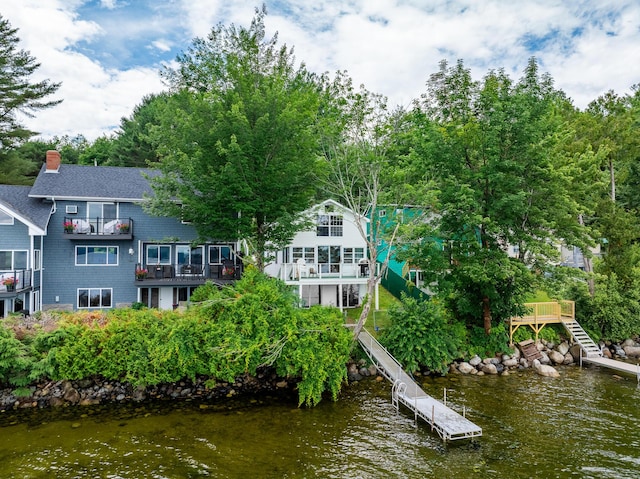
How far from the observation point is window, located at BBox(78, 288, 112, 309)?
2430cm

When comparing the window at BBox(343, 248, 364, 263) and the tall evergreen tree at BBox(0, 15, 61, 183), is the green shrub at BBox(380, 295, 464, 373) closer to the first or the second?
the window at BBox(343, 248, 364, 263)

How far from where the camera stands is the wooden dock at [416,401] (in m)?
13.5

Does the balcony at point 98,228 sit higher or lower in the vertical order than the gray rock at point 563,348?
higher

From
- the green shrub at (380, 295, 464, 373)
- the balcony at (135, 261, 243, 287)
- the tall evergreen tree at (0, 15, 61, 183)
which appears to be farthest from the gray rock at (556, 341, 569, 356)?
the tall evergreen tree at (0, 15, 61, 183)

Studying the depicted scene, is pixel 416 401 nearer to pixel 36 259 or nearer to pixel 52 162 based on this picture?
pixel 36 259

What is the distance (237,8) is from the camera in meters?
21.7

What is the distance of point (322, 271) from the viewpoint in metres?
25.0

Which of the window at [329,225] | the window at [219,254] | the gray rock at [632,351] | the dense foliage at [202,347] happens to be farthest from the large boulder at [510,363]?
the window at [219,254]

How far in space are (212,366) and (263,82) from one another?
14.7 meters

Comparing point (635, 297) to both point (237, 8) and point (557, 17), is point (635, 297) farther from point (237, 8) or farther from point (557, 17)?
point (237, 8)

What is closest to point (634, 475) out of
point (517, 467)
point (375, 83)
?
point (517, 467)

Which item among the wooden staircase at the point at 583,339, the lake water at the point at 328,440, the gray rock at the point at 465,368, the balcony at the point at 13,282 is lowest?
the lake water at the point at 328,440

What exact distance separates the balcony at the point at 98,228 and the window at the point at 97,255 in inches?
35.1

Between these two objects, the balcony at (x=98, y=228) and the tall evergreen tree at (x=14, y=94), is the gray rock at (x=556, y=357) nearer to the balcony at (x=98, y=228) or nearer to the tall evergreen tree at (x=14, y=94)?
the balcony at (x=98, y=228)
